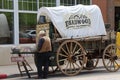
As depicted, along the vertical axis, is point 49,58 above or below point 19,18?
below

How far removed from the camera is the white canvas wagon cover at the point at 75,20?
1582cm

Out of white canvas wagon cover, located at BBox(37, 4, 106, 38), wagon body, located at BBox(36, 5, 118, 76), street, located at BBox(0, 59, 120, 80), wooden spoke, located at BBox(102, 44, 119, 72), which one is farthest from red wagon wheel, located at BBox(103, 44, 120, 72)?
white canvas wagon cover, located at BBox(37, 4, 106, 38)

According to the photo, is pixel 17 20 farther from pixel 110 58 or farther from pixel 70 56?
pixel 110 58

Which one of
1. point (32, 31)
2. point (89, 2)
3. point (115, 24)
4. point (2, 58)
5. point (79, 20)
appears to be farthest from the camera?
point (115, 24)

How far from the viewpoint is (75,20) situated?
16.2 m

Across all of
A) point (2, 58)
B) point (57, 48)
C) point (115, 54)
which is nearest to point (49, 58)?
point (57, 48)

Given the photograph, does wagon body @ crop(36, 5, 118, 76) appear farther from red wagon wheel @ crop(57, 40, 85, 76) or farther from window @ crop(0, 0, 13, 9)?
window @ crop(0, 0, 13, 9)

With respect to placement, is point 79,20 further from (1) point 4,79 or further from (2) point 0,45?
(2) point 0,45

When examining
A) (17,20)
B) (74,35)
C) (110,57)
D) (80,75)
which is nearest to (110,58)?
(110,57)

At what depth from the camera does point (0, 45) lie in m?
19.7

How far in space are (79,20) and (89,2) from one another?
7427 millimetres

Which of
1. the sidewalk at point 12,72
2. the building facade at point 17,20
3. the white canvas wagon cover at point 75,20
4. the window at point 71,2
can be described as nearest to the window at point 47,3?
the building facade at point 17,20

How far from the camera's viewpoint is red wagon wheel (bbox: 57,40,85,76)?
15.5 meters

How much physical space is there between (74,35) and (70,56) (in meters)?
0.91
